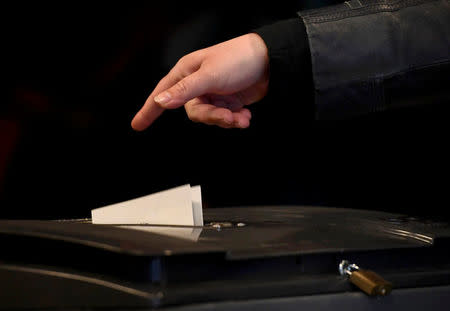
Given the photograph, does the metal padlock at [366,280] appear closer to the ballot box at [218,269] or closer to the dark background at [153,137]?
the ballot box at [218,269]

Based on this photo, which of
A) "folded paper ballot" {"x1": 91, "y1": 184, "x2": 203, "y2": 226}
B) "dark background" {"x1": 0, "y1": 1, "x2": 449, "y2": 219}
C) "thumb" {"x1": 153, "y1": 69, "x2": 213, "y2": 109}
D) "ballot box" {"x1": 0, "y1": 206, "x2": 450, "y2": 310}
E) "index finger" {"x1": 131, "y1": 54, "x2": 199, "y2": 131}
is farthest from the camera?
"dark background" {"x1": 0, "y1": 1, "x2": 449, "y2": 219}

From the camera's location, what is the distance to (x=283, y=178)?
1.75 meters

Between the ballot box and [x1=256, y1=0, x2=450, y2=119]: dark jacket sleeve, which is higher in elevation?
[x1=256, y1=0, x2=450, y2=119]: dark jacket sleeve

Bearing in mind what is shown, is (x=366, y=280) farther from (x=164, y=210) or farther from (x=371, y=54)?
(x=371, y=54)

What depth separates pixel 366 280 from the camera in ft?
2.01

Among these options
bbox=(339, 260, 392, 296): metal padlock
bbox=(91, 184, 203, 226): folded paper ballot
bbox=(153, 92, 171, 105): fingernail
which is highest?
bbox=(153, 92, 171, 105): fingernail

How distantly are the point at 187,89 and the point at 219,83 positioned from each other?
54mm

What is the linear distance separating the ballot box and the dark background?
83 centimetres

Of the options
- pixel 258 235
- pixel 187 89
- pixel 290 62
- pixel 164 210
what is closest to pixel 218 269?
pixel 258 235

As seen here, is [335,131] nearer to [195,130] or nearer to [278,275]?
[195,130]

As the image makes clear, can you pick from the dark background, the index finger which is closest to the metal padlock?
the index finger

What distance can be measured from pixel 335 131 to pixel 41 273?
1200 mm

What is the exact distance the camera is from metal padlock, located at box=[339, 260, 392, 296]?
61cm

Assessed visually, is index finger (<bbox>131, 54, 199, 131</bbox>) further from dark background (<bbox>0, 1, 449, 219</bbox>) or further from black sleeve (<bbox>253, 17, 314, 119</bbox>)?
dark background (<bbox>0, 1, 449, 219</bbox>)
